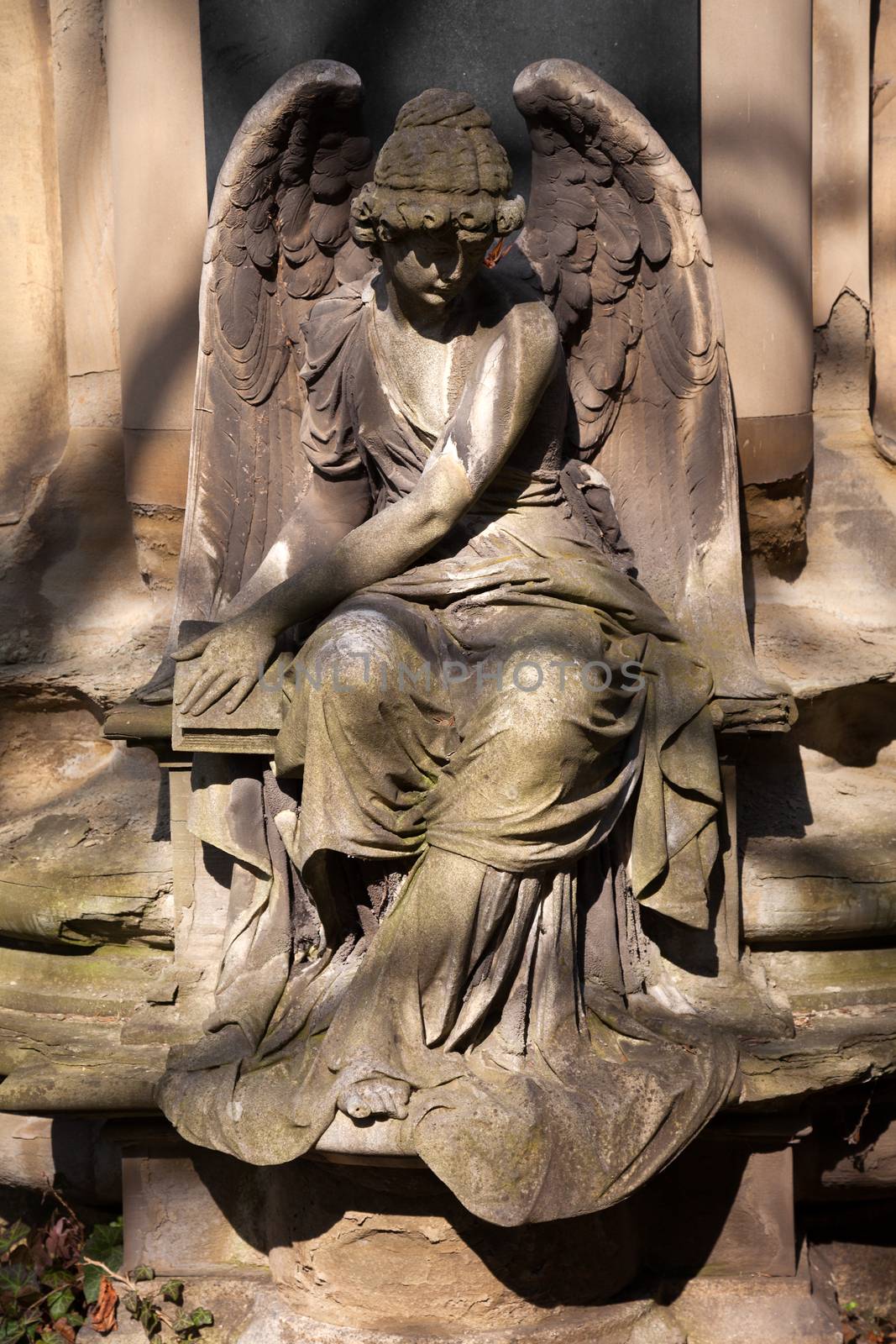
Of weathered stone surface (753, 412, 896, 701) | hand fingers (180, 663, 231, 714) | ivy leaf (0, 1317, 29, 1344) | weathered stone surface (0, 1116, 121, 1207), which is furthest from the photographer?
weathered stone surface (753, 412, 896, 701)

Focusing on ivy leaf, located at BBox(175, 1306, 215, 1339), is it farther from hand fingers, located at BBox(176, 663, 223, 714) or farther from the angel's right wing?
the angel's right wing

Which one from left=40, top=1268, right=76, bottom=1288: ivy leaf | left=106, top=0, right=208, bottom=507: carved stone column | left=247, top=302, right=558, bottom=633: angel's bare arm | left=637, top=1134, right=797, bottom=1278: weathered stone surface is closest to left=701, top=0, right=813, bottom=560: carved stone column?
left=247, top=302, right=558, bottom=633: angel's bare arm

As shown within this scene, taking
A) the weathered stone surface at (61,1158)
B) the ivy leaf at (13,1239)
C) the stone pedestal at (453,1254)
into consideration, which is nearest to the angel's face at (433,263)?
the stone pedestal at (453,1254)

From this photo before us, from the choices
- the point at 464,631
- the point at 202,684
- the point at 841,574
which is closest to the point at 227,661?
the point at 202,684

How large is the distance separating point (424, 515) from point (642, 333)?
851mm

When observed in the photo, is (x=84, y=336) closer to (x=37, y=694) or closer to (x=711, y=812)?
(x=37, y=694)

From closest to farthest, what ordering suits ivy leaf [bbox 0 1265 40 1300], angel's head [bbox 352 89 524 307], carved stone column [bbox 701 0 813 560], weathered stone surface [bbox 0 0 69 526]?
angel's head [bbox 352 89 524 307]
ivy leaf [bbox 0 1265 40 1300]
carved stone column [bbox 701 0 813 560]
weathered stone surface [bbox 0 0 69 526]

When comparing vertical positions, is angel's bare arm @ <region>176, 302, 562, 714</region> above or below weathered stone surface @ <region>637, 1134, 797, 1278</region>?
above

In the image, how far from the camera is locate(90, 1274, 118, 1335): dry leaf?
3.38 metres

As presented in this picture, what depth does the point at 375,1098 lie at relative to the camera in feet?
9.45

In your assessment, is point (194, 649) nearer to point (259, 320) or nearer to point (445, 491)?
point (445, 491)

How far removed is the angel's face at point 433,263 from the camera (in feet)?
10.4

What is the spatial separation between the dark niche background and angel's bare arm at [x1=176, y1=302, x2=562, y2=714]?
38.9 inches

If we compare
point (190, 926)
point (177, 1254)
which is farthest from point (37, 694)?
point (177, 1254)
